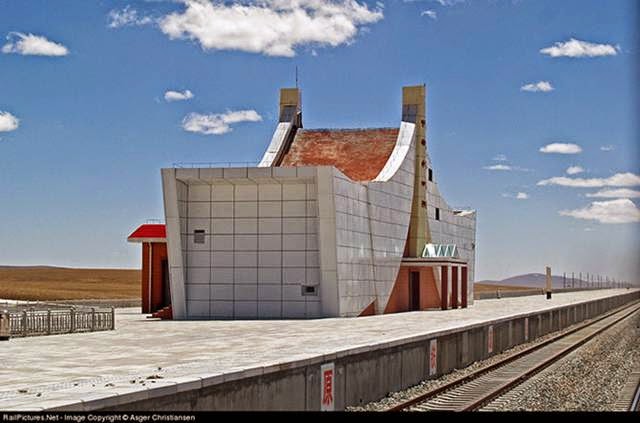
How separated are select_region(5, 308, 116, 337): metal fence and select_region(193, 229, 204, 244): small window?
31.4 feet

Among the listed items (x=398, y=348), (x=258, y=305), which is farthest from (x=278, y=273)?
(x=398, y=348)

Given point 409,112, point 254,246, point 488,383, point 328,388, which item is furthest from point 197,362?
point 409,112

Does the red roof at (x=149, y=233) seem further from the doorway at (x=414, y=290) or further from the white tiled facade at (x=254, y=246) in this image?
the doorway at (x=414, y=290)

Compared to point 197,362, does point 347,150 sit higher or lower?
higher

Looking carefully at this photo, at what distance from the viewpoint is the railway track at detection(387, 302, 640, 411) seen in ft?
60.0

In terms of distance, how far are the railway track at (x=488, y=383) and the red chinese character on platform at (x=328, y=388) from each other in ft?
5.15

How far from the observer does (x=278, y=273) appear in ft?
143

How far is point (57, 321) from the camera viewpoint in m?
31.1

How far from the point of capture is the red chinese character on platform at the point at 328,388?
51.9 ft

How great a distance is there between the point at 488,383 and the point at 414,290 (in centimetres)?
3703

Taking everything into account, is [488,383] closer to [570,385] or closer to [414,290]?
[570,385]

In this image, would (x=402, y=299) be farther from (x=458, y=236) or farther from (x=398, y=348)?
(x=398, y=348)

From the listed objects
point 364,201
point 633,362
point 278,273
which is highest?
point 364,201

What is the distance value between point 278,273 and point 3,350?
67.2 feet
